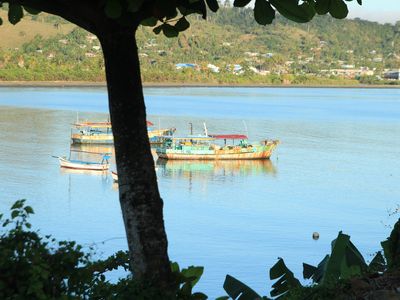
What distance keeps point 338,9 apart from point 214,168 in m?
33.0

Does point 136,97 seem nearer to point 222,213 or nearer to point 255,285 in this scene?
point 255,285

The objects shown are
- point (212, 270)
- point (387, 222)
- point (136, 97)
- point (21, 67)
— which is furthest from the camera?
point (21, 67)

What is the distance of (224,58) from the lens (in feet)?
494

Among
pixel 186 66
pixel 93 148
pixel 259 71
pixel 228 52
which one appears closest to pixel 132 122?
pixel 93 148

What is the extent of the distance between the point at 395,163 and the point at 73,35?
115107 millimetres

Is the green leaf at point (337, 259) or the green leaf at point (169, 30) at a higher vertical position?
the green leaf at point (169, 30)

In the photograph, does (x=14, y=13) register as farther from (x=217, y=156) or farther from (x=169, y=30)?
(x=217, y=156)

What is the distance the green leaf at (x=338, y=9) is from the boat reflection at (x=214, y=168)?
1167 inches

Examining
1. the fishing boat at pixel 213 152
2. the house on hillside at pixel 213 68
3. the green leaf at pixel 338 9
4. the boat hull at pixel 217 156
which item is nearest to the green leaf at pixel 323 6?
the green leaf at pixel 338 9

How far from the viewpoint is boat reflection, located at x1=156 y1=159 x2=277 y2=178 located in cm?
3347

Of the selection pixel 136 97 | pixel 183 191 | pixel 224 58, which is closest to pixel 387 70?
pixel 224 58

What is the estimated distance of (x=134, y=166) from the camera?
9.64ft

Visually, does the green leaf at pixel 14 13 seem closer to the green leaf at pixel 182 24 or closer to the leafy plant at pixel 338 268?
the green leaf at pixel 182 24

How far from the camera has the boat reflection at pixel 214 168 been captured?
110 feet
